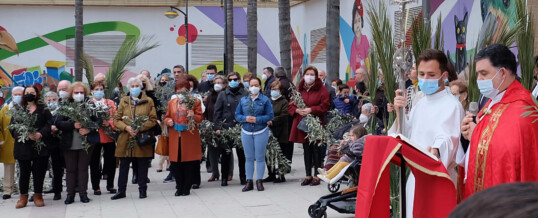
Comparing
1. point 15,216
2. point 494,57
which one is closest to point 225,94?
point 15,216

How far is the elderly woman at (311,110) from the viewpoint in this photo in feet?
38.8

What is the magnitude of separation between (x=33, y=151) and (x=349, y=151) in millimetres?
4795

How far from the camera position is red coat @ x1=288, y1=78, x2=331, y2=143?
38.8 ft

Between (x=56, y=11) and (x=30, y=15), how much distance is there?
4.16 ft

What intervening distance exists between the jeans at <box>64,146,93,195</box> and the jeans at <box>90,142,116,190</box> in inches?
27.0

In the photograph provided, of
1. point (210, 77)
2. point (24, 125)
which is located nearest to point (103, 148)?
point (24, 125)

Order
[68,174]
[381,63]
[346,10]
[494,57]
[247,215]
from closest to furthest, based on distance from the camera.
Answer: [494,57] < [381,63] < [247,215] < [68,174] < [346,10]

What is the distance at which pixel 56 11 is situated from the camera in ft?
111

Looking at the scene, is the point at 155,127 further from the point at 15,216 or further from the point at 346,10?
the point at 346,10

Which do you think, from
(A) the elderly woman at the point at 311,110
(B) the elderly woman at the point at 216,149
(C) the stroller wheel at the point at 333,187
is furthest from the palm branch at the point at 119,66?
(C) the stroller wheel at the point at 333,187

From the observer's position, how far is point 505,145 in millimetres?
3920

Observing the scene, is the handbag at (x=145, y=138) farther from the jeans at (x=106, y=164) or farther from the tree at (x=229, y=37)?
the tree at (x=229, y=37)

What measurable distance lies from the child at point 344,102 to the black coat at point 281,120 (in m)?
1.07

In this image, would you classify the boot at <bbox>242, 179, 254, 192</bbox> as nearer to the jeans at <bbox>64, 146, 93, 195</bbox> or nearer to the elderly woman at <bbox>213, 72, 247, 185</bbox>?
the elderly woman at <bbox>213, 72, 247, 185</bbox>
